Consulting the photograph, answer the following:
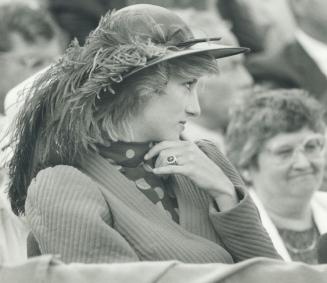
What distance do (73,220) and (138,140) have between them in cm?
36

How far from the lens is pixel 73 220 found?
7.77 ft

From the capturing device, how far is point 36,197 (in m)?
2.44

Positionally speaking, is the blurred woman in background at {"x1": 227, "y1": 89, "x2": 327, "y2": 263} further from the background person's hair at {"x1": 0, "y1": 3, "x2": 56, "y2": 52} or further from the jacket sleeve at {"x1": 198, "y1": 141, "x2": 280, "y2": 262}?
the jacket sleeve at {"x1": 198, "y1": 141, "x2": 280, "y2": 262}

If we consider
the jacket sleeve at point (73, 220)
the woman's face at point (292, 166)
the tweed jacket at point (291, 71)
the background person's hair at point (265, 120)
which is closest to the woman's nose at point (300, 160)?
the woman's face at point (292, 166)

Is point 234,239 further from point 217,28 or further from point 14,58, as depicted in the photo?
point 217,28

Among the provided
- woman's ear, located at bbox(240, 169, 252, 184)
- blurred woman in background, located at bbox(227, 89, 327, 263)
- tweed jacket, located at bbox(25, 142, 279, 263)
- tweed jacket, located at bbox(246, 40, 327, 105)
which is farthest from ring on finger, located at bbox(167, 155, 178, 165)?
tweed jacket, located at bbox(246, 40, 327, 105)

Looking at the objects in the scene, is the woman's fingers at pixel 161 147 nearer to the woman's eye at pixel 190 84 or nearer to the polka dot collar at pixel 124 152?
the polka dot collar at pixel 124 152

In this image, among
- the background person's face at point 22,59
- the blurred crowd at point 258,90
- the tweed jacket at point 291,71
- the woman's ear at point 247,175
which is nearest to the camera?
the blurred crowd at point 258,90

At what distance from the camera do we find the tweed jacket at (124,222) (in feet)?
7.73

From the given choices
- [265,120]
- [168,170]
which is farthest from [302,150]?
Result: [168,170]

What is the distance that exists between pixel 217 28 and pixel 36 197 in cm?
315

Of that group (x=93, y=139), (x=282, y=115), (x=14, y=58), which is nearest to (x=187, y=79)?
(x=93, y=139)

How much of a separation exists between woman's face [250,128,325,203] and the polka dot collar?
6.44 feet

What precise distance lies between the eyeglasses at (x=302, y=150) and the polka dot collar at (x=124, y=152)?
1981 mm
